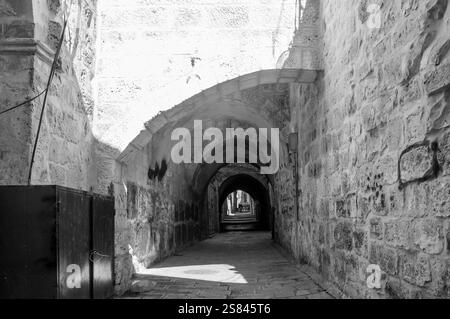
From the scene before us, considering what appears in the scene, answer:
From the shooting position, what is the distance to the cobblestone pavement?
4.04 m

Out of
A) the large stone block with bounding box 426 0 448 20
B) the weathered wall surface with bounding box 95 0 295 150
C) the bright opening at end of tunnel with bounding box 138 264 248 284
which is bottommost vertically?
the bright opening at end of tunnel with bounding box 138 264 248 284

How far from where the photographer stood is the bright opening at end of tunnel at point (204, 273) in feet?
16.2

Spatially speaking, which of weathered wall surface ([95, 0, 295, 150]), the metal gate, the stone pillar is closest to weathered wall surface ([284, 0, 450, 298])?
the stone pillar

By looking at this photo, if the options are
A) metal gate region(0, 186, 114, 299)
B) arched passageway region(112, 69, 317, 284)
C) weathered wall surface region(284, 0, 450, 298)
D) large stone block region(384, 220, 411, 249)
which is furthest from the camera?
arched passageway region(112, 69, 317, 284)

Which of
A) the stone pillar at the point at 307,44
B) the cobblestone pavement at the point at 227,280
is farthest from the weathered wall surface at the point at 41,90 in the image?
the stone pillar at the point at 307,44

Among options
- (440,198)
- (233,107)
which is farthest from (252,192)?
(440,198)

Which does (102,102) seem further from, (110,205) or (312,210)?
(312,210)

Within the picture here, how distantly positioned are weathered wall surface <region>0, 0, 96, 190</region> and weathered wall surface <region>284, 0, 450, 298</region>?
209 cm

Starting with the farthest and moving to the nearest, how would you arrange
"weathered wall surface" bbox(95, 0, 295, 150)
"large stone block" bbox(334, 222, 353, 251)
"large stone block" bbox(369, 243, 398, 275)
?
"weathered wall surface" bbox(95, 0, 295, 150)
"large stone block" bbox(334, 222, 353, 251)
"large stone block" bbox(369, 243, 398, 275)

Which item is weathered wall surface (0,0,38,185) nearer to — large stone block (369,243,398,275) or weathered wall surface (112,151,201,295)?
weathered wall surface (112,151,201,295)

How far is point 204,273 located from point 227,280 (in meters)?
0.59

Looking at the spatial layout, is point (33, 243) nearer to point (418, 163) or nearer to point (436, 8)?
point (418, 163)

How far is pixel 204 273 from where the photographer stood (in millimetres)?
5387
